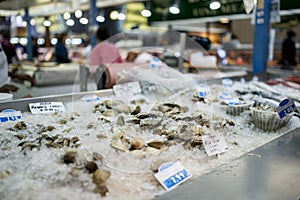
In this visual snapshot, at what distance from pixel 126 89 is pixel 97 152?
2.92ft

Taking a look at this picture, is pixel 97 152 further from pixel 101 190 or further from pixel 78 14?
pixel 78 14

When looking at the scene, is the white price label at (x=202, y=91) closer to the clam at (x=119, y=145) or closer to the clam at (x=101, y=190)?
the clam at (x=119, y=145)

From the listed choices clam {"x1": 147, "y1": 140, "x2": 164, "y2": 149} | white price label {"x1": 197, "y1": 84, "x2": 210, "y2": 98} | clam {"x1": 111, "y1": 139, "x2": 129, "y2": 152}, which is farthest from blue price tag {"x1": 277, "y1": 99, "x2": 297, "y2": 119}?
clam {"x1": 111, "y1": 139, "x2": 129, "y2": 152}

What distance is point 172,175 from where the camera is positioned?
35.1 inches

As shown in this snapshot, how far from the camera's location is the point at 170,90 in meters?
1.87

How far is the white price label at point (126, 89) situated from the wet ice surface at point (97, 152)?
1.17 feet

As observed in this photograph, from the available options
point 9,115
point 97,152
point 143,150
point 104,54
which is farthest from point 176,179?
point 104,54

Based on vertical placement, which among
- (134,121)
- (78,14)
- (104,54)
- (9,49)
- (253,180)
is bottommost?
(253,180)

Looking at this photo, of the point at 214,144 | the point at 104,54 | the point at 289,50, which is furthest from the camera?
the point at 289,50

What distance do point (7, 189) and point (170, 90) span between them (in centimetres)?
125

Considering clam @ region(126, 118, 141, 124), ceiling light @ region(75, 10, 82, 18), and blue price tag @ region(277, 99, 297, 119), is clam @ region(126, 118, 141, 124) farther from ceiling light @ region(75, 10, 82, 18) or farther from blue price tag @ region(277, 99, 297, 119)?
ceiling light @ region(75, 10, 82, 18)

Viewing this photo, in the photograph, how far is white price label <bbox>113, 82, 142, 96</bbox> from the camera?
1.81 metres

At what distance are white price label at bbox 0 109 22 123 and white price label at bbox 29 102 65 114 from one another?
0.09 meters

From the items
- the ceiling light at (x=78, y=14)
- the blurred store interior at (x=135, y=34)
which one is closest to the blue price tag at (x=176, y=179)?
the blurred store interior at (x=135, y=34)
